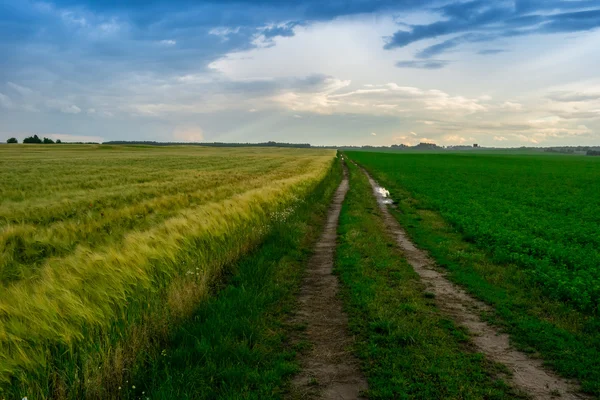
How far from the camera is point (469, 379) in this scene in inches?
185

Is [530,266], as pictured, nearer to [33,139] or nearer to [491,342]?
[491,342]

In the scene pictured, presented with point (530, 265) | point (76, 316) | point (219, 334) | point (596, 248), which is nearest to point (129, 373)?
point (76, 316)

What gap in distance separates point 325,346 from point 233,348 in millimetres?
1352

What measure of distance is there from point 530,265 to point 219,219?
8141 mm

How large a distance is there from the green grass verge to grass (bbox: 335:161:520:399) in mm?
1108

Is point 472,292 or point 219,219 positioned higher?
point 219,219

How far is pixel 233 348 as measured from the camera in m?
5.02

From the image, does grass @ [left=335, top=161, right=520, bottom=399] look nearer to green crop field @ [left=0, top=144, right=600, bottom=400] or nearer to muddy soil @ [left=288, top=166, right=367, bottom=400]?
green crop field @ [left=0, top=144, right=600, bottom=400]

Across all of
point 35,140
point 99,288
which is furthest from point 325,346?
point 35,140

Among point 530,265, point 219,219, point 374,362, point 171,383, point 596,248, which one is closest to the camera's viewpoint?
point 171,383

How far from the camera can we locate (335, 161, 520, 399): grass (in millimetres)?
4496

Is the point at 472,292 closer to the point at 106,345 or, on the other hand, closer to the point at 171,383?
the point at 171,383

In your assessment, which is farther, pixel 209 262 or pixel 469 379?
pixel 209 262

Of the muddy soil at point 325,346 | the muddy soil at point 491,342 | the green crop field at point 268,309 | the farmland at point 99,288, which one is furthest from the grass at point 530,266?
the farmland at point 99,288
